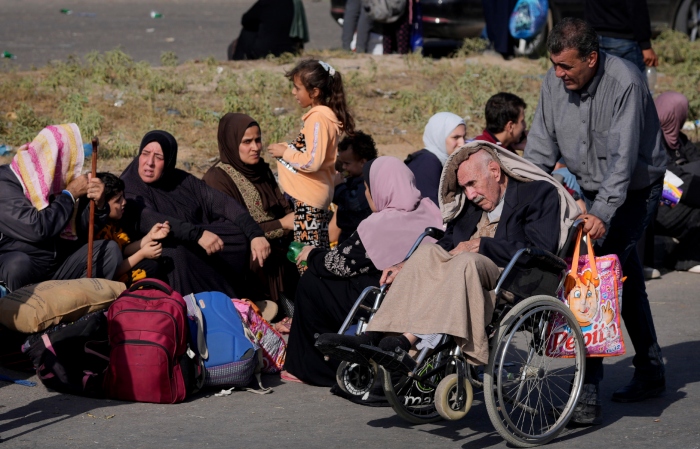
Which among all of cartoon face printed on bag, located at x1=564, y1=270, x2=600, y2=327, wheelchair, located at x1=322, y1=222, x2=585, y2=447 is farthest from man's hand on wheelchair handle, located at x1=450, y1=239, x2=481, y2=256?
cartoon face printed on bag, located at x1=564, y1=270, x2=600, y2=327

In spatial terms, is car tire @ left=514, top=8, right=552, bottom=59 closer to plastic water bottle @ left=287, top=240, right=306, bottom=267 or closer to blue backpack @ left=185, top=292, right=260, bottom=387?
plastic water bottle @ left=287, top=240, right=306, bottom=267

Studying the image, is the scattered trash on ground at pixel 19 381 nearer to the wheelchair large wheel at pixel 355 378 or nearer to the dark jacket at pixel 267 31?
the wheelchair large wheel at pixel 355 378

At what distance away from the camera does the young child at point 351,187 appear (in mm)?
7539

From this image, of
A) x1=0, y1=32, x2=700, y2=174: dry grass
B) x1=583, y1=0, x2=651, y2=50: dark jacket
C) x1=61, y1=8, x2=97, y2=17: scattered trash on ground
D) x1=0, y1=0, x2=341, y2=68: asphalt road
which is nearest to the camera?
x1=583, y1=0, x2=651, y2=50: dark jacket

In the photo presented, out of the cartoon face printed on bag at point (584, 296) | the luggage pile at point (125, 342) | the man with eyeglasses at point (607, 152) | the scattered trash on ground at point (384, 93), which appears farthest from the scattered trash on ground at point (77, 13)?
the cartoon face printed on bag at point (584, 296)

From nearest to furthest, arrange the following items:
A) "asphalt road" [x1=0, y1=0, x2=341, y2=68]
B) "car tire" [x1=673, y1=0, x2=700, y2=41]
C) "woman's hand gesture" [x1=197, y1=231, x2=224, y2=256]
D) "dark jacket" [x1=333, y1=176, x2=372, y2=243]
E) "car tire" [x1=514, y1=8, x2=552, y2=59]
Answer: "woman's hand gesture" [x1=197, y1=231, x2=224, y2=256] → "dark jacket" [x1=333, y1=176, x2=372, y2=243] → "car tire" [x1=514, y1=8, x2=552, y2=59] → "asphalt road" [x1=0, y1=0, x2=341, y2=68] → "car tire" [x1=673, y1=0, x2=700, y2=41]

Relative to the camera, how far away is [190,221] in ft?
22.4

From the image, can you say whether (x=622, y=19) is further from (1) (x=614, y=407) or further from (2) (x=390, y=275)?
(2) (x=390, y=275)

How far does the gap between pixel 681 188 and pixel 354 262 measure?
3.86 meters

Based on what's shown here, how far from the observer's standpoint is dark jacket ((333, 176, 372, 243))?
24.7 feet

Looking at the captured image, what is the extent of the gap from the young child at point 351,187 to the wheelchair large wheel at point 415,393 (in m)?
2.41

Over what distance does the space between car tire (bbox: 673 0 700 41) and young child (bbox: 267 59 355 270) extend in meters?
9.15

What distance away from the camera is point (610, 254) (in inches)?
208

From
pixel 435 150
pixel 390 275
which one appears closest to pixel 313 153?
pixel 435 150
